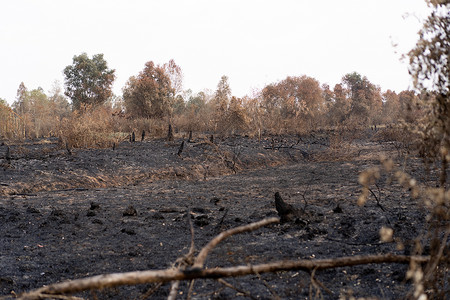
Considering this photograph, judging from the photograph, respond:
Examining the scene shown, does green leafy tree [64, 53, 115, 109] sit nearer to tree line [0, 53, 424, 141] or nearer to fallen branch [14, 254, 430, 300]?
tree line [0, 53, 424, 141]

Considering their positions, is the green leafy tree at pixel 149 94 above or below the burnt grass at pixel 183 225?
above

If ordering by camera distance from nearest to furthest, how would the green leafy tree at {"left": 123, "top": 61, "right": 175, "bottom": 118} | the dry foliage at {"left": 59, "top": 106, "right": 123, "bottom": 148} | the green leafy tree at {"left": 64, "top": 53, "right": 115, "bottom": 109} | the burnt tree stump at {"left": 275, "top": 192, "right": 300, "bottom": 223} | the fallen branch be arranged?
1. the fallen branch
2. the burnt tree stump at {"left": 275, "top": 192, "right": 300, "bottom": 223}
3. the dry foliage at {"left": 59, "top": 106, "right": 123, "bottom": 148}
4. the green leafy tree at {"left": 123, "top": 61, "right": 175, "bottom": 118}
5. the green leafy tree at {"left": 64, "top": 53, "right": 115, "bottom": 109}

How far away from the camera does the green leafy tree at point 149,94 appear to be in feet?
92.0

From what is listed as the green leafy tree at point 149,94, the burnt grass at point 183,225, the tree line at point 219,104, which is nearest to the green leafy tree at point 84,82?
the tree line at point 219,104

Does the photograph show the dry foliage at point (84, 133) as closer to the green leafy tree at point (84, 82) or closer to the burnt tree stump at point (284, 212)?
the burnt tree stump at point (284, 212)

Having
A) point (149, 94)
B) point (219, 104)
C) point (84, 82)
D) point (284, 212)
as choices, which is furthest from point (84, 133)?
point (84, 82)

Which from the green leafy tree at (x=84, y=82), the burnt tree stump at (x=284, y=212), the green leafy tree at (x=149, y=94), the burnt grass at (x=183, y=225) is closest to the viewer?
the burnt grass at (x=183, y=225)

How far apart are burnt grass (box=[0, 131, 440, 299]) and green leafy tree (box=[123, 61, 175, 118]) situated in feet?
55.1

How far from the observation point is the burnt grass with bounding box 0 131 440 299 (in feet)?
12.4

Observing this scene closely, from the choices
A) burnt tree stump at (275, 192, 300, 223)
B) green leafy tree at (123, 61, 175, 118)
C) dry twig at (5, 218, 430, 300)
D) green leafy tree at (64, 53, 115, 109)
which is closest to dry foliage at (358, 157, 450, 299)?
dry twig at (5, 218, 430, 300)

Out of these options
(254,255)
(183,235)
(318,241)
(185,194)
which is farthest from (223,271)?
(185,194)

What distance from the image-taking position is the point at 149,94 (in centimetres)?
2797

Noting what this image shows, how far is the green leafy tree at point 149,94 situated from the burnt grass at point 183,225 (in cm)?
1680

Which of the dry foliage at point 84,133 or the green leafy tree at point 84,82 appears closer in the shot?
the dry foliage at point 84,133
